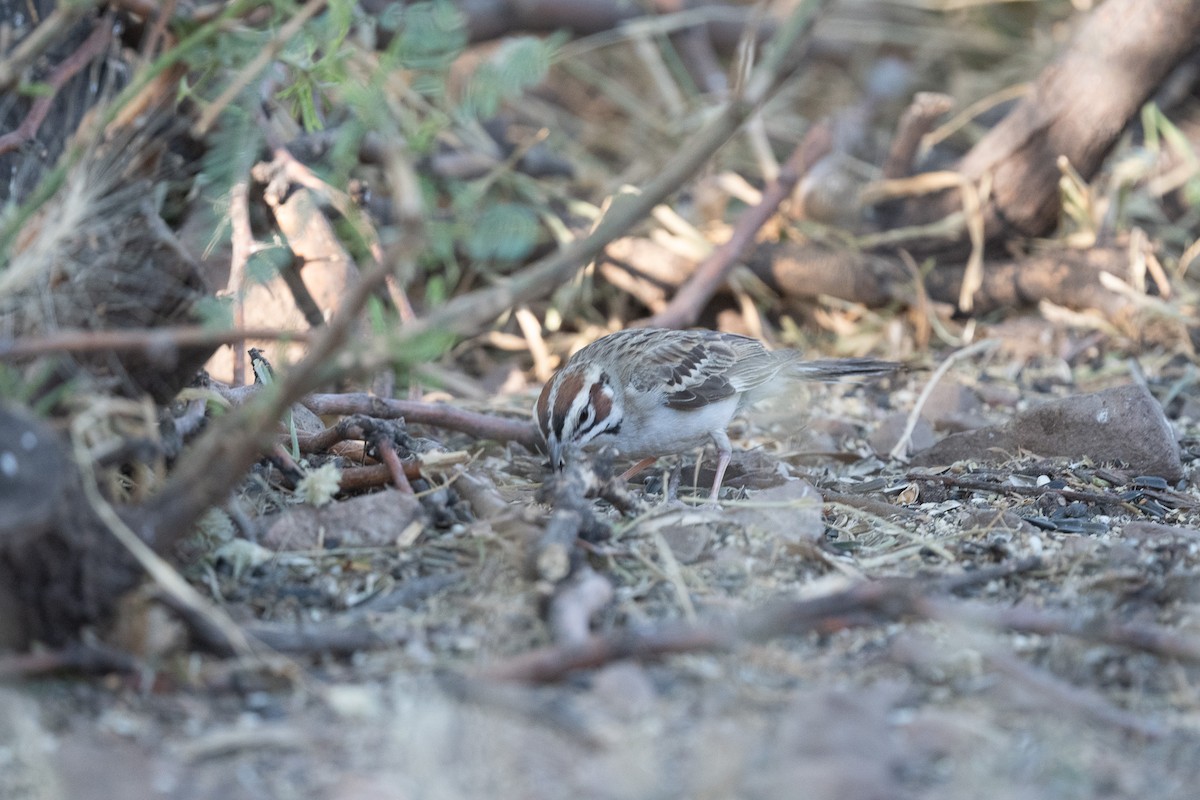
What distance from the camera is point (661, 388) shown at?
493cm

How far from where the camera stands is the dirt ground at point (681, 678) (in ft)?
7.82

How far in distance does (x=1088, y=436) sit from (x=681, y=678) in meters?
2.45

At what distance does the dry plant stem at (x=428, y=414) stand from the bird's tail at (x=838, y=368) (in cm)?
137

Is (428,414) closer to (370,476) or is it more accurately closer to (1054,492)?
(370,476)

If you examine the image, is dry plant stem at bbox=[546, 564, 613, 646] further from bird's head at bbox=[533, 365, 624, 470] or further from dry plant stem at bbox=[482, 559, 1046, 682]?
bird's head at bbox=[533, 365, 624, 470]

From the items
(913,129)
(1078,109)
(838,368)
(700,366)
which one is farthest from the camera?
(913,129)

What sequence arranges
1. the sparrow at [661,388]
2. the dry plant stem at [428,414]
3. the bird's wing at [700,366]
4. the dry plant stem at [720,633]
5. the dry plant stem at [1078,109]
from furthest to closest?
the dry plant stem at [1078,109] → the bird's wing at [700,366] → the sparrow at [661,388] → the dry plant stem at [428,414] → the dry plant stem at [720,633]

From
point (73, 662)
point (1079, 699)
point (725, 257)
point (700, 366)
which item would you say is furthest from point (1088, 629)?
point (725, 257)

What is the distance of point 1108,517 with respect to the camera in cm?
408

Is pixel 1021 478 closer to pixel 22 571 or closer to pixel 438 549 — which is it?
pixel 438 549

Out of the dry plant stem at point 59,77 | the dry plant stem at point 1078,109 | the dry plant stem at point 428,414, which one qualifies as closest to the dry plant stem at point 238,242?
the dry plant stem at point 428,414

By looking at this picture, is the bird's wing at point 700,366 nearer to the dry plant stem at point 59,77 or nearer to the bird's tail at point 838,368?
the bird's tail at point 838,368

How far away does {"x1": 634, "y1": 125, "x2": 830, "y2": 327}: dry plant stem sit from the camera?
240 inches

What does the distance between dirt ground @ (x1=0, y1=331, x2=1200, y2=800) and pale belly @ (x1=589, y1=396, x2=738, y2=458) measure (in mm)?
943
